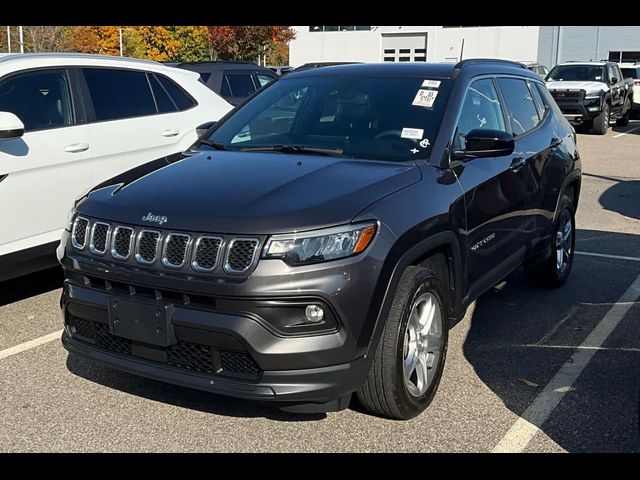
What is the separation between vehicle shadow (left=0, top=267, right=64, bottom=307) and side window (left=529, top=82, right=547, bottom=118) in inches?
159

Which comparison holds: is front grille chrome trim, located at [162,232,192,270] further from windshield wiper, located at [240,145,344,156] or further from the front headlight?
windshield wiper, located at [240,145,344,156]

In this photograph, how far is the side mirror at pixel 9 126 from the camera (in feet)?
15.8

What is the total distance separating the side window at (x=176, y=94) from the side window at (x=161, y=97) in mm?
44

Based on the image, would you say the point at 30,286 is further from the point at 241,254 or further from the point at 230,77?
the point at 230,77

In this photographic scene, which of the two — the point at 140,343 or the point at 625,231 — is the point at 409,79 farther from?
the point at 625,231

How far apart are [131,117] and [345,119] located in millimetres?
2478

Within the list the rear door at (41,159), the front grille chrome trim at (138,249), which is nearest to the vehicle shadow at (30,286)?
the rear door at (41,159)

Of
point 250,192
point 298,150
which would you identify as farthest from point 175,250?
point 298,150

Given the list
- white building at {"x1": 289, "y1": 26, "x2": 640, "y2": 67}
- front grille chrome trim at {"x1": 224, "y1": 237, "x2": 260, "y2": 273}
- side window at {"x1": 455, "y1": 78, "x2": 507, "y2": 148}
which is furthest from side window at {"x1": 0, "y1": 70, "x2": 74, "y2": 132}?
white building at {"x1": 289, "y1": 26, "x2": 640, "y2": 67}

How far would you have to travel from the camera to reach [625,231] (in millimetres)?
8289

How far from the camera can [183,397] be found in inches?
156

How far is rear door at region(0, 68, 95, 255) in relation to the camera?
5.05 meters
